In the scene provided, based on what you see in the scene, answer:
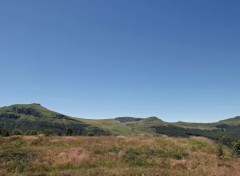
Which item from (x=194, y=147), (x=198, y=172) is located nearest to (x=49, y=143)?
(x=194, y=147)

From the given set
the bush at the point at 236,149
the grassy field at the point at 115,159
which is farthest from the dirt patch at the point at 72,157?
the bush at the point at 236,149

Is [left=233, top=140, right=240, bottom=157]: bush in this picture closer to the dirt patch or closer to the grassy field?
the grassy field

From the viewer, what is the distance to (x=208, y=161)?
30.0 metres

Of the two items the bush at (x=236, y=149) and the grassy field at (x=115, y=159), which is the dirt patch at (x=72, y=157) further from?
the bush at (x=236, y=149)

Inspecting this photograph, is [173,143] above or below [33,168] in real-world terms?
above

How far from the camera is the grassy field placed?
72.2 feet

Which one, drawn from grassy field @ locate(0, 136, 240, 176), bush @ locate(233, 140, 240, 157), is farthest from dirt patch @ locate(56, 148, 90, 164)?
bush @ locate(233, 140, 240, 157)

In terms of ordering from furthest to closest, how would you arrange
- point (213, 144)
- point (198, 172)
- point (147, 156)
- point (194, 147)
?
1. point (213, 144)
2. point (194, 147)
3. point (147, 156)
4. point (198, 172)

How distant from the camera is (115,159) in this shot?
28766mm

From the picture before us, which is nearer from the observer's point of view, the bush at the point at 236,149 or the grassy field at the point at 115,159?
the grassy field at the point at 115,159

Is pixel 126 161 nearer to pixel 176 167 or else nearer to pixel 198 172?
pixel 176 167

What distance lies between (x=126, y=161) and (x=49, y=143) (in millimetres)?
14866

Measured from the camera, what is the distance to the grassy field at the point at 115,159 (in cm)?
2200

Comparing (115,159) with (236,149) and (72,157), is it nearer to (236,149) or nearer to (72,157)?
(72,157)
